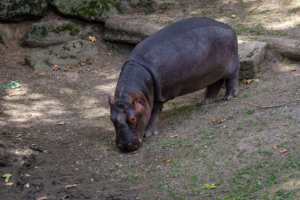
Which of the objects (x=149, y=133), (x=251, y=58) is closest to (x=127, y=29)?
(x=251, y=58)

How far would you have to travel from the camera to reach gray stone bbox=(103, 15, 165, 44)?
9.03 m

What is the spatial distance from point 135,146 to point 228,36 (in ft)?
9.11

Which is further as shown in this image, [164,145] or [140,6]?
[140,6]

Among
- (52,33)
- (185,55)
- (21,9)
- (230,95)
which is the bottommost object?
(52,33)

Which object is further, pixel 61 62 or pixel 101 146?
pixel 61 62

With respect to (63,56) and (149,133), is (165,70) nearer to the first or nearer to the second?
(149,133)

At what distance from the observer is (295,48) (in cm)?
696

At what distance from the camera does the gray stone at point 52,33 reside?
9.77 meters

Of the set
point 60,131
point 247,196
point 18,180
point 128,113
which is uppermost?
point 247,196

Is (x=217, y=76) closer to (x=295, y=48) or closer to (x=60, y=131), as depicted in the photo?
(x=295, y=48)

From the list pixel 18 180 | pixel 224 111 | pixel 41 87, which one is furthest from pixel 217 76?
pixel 41 87

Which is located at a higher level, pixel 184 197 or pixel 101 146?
pixel 184 197

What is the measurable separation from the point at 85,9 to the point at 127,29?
1.69 meters

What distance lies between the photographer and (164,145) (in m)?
5.16
